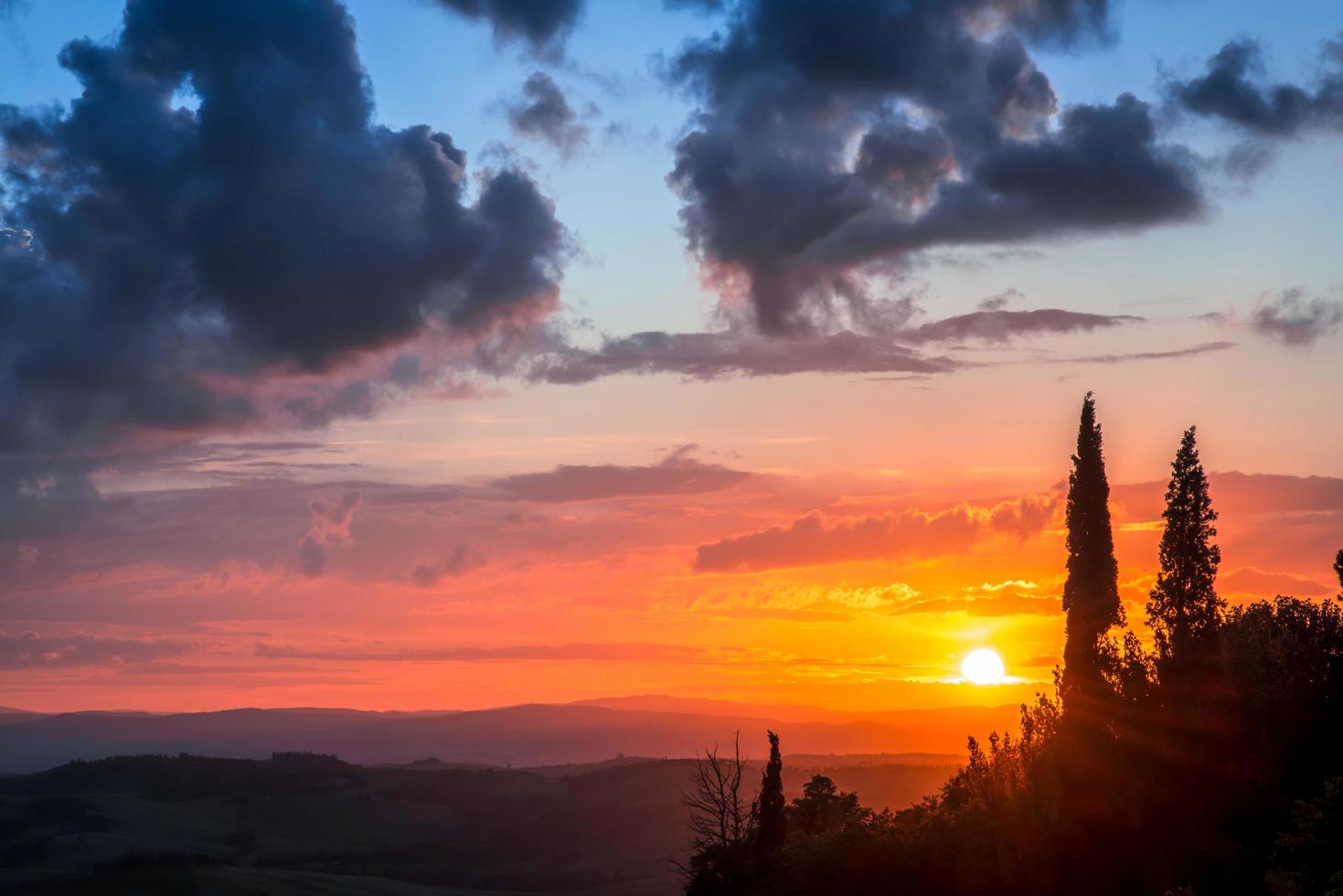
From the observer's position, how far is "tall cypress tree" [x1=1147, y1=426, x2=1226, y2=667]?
213 ft

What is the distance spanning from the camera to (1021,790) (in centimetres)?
5691

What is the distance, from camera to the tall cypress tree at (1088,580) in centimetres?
6681

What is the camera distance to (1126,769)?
191 feet

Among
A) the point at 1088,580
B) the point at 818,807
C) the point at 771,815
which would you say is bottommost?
the point at 818,807

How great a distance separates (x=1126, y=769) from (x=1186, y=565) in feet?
41.9

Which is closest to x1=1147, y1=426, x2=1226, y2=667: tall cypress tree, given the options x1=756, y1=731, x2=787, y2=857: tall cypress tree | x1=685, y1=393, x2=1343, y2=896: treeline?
x1=685, y1=393, x2=1343, y2=896: treeline

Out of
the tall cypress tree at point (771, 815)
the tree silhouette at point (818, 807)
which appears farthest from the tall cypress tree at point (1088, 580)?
the tree silhouette at point (818, 807)

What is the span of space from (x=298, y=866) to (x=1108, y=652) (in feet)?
545

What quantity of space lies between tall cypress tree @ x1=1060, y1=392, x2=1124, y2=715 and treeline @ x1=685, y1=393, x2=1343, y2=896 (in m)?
0.09

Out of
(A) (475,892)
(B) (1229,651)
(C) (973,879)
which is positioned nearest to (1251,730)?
(B) (1229,651)

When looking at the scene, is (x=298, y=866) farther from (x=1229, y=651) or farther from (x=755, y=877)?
(x=1229, y=651)

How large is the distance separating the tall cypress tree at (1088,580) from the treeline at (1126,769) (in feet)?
0.28

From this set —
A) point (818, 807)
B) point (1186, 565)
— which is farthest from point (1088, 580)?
point (818, 807)

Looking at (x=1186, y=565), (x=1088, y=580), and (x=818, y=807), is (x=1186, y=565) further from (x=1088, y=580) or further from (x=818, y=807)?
(x=818, y=807)
